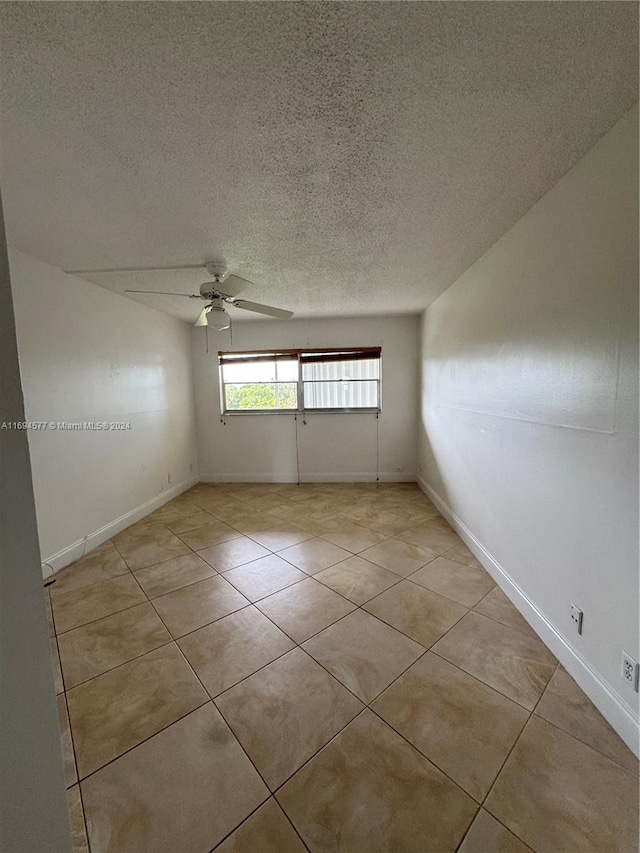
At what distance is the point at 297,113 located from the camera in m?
1.16

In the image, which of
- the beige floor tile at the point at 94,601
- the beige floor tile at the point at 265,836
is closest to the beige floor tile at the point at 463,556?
the beige floor tile at the point at 265,836

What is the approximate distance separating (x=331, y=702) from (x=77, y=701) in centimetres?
114

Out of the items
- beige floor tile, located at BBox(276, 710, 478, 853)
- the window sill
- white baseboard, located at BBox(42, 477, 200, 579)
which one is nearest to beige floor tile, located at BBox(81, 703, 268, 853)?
beige floor tile, located at BBox(276, 710, 478, 853)

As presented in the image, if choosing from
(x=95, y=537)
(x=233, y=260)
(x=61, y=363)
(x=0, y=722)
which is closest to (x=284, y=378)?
(x=233, y=260)

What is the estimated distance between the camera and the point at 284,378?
4.63 m

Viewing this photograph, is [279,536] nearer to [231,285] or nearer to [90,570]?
[90,570]

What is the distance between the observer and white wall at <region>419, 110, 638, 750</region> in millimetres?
1195

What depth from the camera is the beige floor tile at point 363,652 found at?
145cm

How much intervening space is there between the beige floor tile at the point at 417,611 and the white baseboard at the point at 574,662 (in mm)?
361

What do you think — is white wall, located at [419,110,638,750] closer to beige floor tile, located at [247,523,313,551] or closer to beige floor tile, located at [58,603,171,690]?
beige floor tile, located at [247,523,313,551]

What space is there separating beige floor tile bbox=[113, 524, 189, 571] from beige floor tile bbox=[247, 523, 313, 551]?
0.66m

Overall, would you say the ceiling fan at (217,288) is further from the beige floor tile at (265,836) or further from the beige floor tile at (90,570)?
the beige floor tile at (265,836)

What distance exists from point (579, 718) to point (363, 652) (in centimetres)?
92

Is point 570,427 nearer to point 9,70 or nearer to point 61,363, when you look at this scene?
point 9,70
